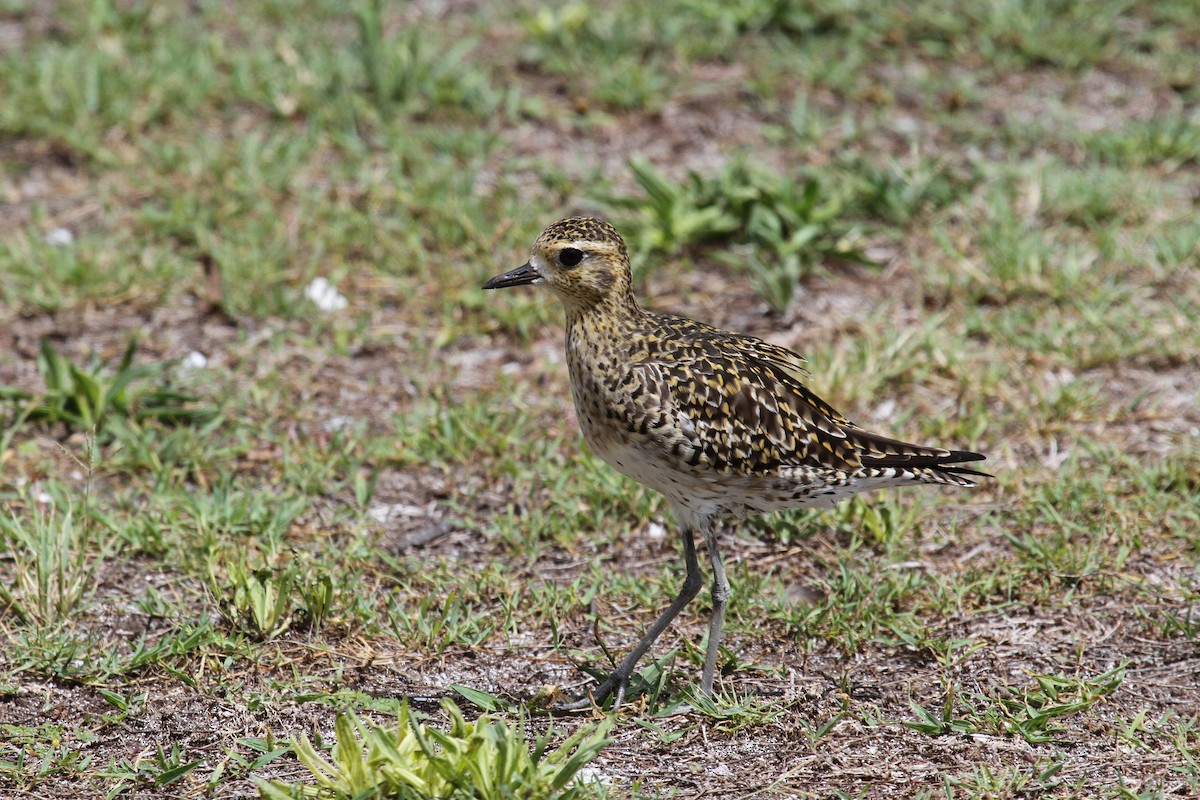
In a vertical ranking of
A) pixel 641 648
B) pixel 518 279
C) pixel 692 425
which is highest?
pixel 518 279

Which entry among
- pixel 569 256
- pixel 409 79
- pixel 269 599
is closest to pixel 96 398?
pixel 269 599

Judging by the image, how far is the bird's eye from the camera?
17.4 ft

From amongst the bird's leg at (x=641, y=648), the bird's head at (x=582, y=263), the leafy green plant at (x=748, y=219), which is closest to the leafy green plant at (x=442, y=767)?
the bird's leg at (x=641, y=648)

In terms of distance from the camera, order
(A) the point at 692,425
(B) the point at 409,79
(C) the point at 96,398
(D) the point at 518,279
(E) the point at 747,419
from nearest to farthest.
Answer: (A) the point at 692,425
(E) the point at 747,419
(D) the point at 518,279
(C) the point at 96,398
(B) the point at 409,79

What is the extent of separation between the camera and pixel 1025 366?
7250 millimetres

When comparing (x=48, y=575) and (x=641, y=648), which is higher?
(x=641, y=648)

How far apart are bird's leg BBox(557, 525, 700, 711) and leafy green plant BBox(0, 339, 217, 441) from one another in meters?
2.67

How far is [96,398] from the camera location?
21.9 ft

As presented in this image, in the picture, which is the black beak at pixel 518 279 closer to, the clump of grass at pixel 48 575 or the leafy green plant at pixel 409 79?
the clump of grass at pixel 48 575

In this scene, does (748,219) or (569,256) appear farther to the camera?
(748,219)

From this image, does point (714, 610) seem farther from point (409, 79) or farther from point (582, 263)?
point (409, 79)

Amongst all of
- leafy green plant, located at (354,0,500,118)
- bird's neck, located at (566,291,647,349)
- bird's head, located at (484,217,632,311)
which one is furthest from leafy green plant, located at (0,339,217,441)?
leafy green plant, located at (354,0,500,118)

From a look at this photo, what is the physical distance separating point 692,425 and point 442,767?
1523 millimetres

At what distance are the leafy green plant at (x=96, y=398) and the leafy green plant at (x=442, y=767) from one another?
285 cm
